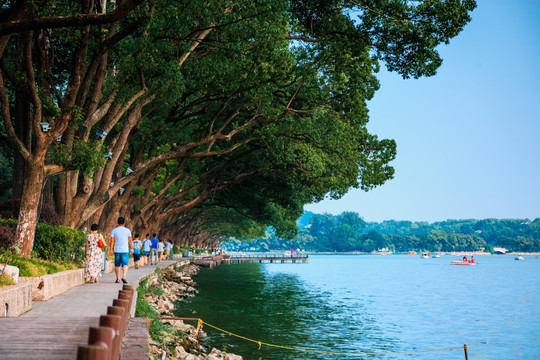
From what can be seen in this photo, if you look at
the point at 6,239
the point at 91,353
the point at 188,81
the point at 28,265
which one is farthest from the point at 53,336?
the point at 188,81

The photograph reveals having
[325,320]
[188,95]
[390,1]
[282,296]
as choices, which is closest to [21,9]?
[390,1]

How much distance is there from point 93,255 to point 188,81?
7.28 meters

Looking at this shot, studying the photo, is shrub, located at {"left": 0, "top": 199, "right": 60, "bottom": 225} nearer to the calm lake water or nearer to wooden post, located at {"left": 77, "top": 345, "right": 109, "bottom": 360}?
the calm lake water

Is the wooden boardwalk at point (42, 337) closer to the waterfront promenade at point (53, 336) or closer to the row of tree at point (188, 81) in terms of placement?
the waterfront promenade at point (53, 336)

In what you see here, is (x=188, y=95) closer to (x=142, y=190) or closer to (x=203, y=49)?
(x=203, y=49)

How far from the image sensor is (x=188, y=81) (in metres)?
21.2

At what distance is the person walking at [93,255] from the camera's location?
56.2ft

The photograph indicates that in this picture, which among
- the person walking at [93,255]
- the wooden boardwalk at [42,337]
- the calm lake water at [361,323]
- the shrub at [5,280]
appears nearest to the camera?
the wooden boardwalk at [42,337]

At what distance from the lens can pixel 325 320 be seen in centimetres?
2503

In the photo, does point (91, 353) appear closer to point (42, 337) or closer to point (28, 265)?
point (42, 337)

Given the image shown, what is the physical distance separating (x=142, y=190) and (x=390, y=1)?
19.5m

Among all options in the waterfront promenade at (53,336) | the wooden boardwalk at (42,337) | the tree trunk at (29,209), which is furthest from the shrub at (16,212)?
the wooden boardwalk at (42,337)

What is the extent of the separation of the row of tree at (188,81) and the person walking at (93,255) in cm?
184

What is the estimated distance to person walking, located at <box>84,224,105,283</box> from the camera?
1712 centimetres
